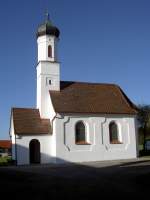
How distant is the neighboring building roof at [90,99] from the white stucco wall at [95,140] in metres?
0.72

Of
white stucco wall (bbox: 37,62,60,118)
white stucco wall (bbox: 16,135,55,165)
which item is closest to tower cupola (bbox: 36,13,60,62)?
white stucco wall (bbox: 37,62,60,118)

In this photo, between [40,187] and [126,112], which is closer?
[40,187]

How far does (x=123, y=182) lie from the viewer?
51.0ft

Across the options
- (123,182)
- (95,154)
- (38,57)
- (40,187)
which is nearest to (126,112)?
(95,154)

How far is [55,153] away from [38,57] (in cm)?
1165

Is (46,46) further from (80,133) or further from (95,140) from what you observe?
(95,140)

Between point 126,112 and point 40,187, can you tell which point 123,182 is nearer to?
point 40,187

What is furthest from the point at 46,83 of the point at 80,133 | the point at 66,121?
the point at 80,133

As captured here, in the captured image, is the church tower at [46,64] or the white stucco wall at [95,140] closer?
the white stucco wall at [95,140]

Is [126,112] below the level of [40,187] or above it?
above

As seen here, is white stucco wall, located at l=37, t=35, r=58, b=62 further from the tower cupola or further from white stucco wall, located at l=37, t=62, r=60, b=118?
white stucco wall, located at l=37, t=62, r=60, b=118

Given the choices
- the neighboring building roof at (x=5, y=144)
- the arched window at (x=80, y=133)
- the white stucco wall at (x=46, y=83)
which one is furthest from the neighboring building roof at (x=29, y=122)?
the neighboring building roof at (x=5, y=144)

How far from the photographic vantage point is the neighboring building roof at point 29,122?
1247 inches

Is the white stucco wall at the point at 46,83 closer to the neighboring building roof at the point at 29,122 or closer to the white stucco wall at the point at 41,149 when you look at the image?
the neighboring building roof at the point at 29,122
